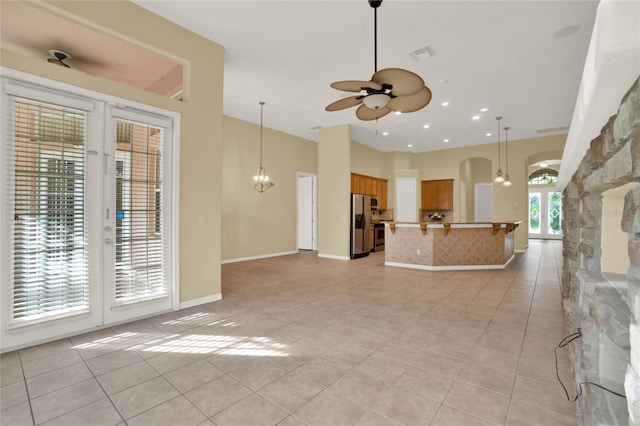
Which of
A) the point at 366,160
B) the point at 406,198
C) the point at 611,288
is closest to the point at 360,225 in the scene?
the point at 366,160

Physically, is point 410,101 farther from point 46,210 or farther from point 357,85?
point 46,210

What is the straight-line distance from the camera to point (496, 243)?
6.48 m

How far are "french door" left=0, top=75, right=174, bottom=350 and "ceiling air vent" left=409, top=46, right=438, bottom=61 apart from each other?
352 centimetres

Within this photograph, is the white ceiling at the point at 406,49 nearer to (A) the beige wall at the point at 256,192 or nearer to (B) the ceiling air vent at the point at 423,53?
(B) the ceiling air vent at the point at 423,53

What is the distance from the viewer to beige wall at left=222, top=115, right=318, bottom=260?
7.08 m

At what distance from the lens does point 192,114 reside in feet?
12.5

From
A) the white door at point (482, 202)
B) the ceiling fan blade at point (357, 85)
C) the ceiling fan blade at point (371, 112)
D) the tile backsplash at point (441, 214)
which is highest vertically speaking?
the ceiling fan blade at point (357, 85)

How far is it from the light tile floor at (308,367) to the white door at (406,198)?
6680mm

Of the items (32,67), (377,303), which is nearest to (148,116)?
(32,67)

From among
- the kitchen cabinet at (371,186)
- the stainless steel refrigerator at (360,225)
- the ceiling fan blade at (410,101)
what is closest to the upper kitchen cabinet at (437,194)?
the kitchen cabinet at (371,186)

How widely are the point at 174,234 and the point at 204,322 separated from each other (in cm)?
114

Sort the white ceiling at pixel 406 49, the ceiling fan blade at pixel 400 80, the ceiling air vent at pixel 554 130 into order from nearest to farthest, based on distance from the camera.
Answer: the ceiling fan blade at pixel 400 80
the white ceiling at pixel 406 49
the ceiling air vent at pixel 554 130

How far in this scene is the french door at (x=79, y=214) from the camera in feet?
8.57

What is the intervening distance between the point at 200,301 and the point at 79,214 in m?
1.71
